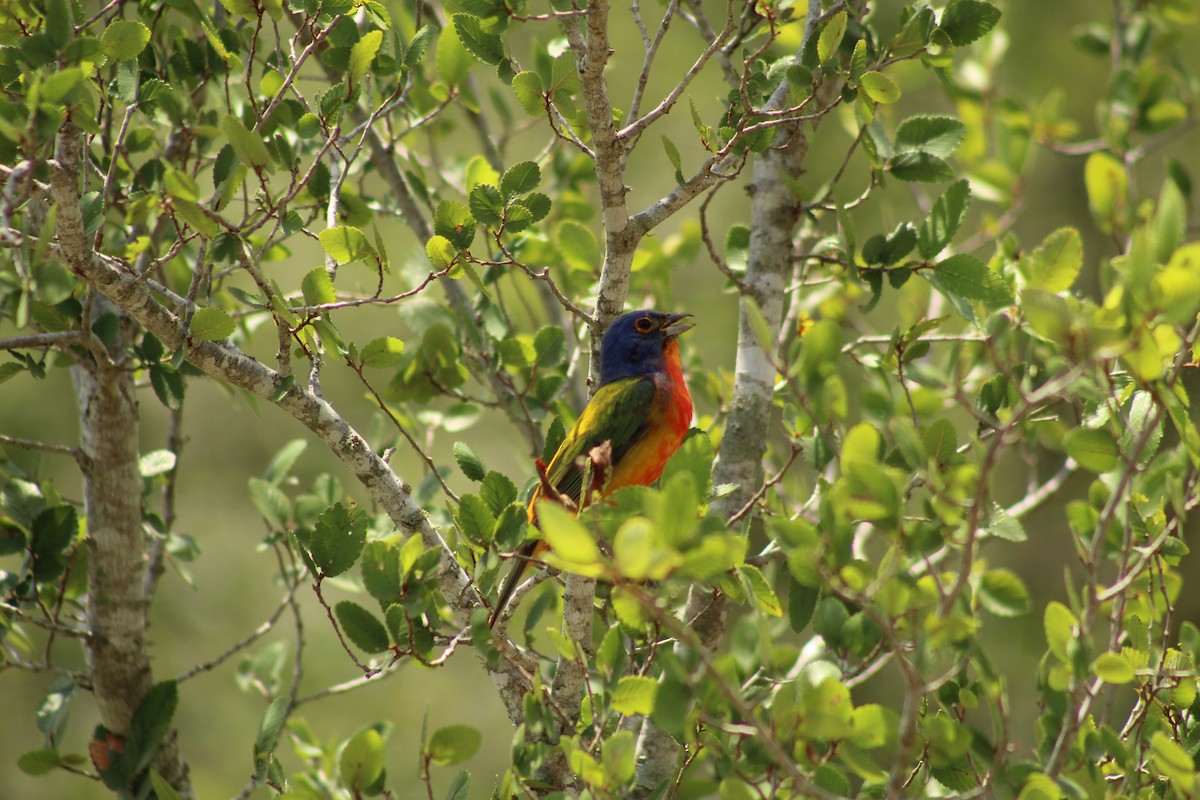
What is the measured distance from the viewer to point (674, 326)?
5152mm

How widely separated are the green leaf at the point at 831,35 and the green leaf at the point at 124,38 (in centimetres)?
187

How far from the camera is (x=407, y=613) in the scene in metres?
2.60

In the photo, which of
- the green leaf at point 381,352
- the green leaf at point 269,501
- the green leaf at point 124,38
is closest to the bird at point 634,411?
the green leaf at point 381,352

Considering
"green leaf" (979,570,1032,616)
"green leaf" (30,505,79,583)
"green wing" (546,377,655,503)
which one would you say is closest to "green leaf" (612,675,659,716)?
"green leaf" (979,570,1032,616)

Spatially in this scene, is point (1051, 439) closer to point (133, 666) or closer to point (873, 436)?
point (873, 436)

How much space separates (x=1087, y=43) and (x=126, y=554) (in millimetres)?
5348

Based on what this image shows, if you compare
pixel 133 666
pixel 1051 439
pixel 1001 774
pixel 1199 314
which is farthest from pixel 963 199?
pixel 133 666

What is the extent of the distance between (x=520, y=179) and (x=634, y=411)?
1735 mm

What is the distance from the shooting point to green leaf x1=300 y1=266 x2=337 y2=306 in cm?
298

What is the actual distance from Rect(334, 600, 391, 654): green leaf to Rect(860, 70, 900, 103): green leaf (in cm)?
198

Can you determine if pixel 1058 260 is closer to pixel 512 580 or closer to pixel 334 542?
pixel 334 542

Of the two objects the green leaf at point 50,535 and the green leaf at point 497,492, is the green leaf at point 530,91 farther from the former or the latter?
the green leaf at point 50,535

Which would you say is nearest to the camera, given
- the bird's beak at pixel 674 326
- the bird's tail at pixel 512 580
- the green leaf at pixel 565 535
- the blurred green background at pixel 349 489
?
the green leaf at pixel 565 535

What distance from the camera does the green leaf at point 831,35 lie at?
3.09 metres
